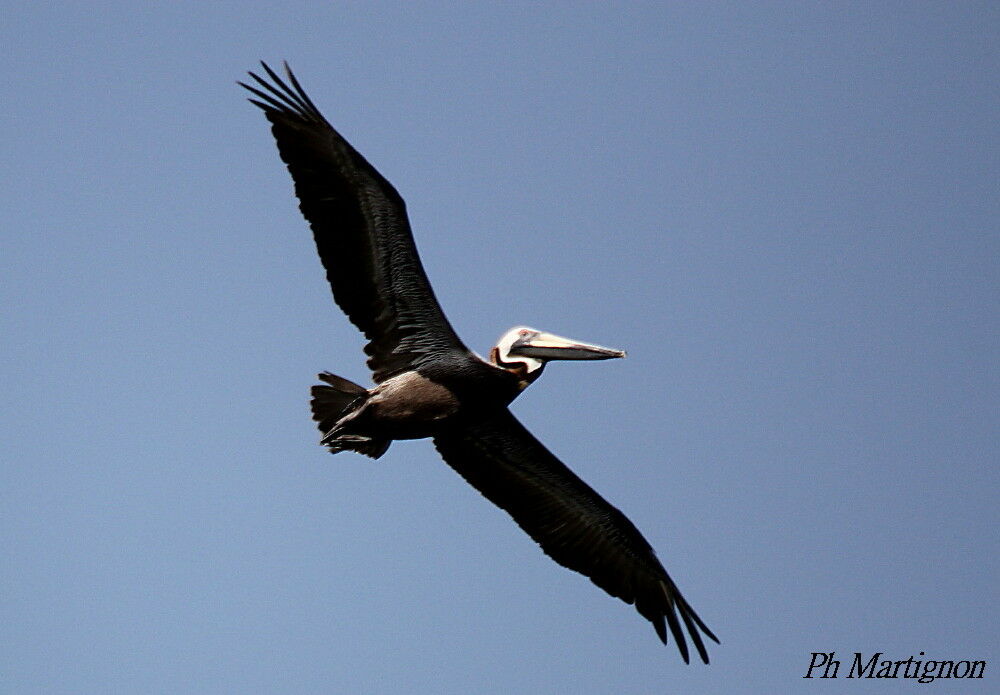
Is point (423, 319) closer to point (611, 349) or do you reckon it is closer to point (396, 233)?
point (396, 233)

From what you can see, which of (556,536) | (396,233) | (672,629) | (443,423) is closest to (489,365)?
(443,423)

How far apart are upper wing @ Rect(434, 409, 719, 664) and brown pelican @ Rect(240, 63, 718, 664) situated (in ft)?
0.09

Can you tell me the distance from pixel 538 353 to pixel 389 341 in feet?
4.06

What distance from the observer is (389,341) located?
10.9m

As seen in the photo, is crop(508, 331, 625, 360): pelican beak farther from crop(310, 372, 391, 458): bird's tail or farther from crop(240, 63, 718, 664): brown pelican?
crop(310, 372, 391, 458): bird's tail

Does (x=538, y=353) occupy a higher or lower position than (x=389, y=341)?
higher

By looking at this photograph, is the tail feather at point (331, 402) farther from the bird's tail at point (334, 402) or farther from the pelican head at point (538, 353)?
the pelican head at point (538, 353)

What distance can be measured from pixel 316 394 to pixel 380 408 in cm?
55

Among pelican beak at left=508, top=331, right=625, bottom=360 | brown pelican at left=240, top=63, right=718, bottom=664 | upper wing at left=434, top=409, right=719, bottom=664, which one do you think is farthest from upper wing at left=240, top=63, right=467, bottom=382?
upper wing at left=434, top=409, right=719, bottom=664

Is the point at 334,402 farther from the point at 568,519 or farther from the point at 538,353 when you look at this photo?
the point at 568,519

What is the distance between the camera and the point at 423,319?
10875 mm

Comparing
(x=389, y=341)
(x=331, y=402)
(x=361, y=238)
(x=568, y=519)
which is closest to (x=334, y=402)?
(x=331, y=402)

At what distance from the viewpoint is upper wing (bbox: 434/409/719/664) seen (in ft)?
38.9

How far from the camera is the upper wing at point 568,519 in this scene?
11.9 meters
